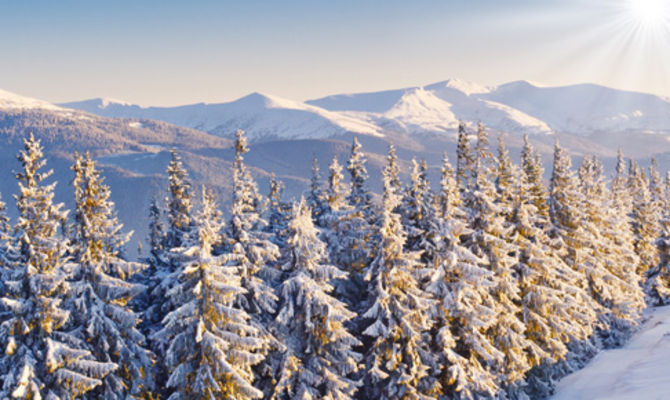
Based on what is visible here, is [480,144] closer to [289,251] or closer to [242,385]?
[289,251]

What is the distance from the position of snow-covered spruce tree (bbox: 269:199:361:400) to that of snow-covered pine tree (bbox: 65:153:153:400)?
6.38 metres

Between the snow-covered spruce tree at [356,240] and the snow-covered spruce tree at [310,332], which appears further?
the snow-covered spruce tree at [356,240]

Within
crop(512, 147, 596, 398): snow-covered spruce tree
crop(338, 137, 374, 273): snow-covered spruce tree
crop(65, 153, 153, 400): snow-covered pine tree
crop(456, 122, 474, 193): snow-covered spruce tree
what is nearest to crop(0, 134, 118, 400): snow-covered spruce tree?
crop(65, 153, 153, 400): snow-covered pine tree

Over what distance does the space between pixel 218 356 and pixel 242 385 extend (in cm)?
150

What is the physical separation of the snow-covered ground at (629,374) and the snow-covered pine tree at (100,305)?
22002 millimetres

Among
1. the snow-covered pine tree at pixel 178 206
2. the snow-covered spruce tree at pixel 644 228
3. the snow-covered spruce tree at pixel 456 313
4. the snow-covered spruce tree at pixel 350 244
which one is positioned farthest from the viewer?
the snow-covered spruce tree at pixel 644 228

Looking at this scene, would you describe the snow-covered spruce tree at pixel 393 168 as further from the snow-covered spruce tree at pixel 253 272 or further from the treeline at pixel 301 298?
the snow-covered spruce tree at pixel 253 272

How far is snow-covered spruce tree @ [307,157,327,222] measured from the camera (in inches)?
1394

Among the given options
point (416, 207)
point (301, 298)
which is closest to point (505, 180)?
point (416, 207)

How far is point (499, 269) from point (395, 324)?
7393 millimetres

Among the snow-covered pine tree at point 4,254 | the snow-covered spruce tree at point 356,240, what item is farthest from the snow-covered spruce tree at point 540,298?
the snow-covered pine tree at point 4,254

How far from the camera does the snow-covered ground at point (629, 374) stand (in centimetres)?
2222

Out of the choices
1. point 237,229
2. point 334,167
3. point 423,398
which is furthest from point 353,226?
point 423,398

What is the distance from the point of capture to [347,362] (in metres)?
22.2
